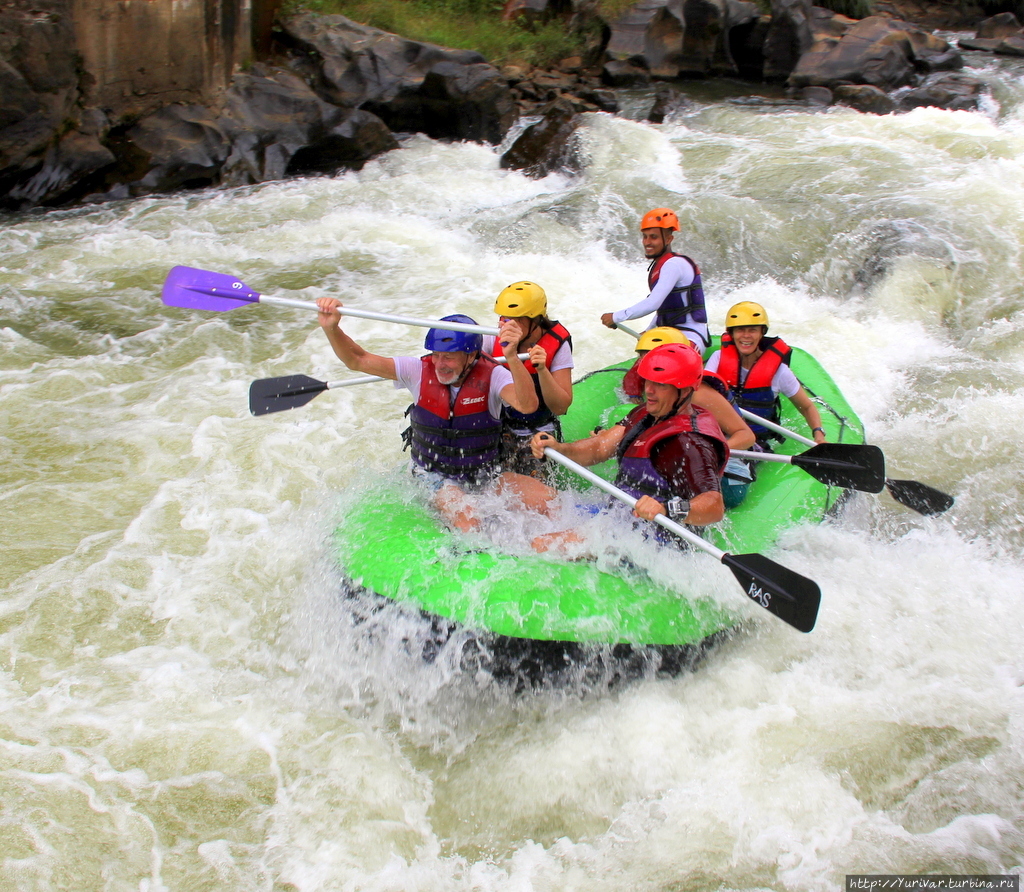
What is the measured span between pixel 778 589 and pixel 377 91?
9.39 m

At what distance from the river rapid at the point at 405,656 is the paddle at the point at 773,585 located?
0.32m

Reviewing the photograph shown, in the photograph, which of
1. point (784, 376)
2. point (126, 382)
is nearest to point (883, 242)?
point (784, 376)

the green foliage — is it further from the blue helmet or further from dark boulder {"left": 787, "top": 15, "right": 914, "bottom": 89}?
the blue helmet

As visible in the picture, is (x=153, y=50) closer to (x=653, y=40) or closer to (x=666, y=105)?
(x=666, y=105)

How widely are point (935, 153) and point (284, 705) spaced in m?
8.91

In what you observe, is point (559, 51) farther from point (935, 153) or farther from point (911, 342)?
point (911, 342)

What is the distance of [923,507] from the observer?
12.6 feet

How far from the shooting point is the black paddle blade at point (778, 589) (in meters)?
2.83

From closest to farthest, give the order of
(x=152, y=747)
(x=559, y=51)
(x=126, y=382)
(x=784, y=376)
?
1. (x=152, y=747)
2. (x=784, y=376)
3. (x=126, y=382)
4. (x=559, y=51)

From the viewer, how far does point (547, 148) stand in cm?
937

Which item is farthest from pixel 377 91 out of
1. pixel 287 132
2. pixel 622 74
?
pixel 622 74

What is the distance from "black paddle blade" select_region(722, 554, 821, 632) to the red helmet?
25.8 inches

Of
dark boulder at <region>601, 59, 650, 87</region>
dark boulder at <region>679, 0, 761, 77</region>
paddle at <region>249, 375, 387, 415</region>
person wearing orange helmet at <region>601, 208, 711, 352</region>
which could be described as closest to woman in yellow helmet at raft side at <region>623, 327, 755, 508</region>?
person wearing orange helmet at <region>601, 208, 711, 352</region>

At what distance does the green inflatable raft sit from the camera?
2916mm
